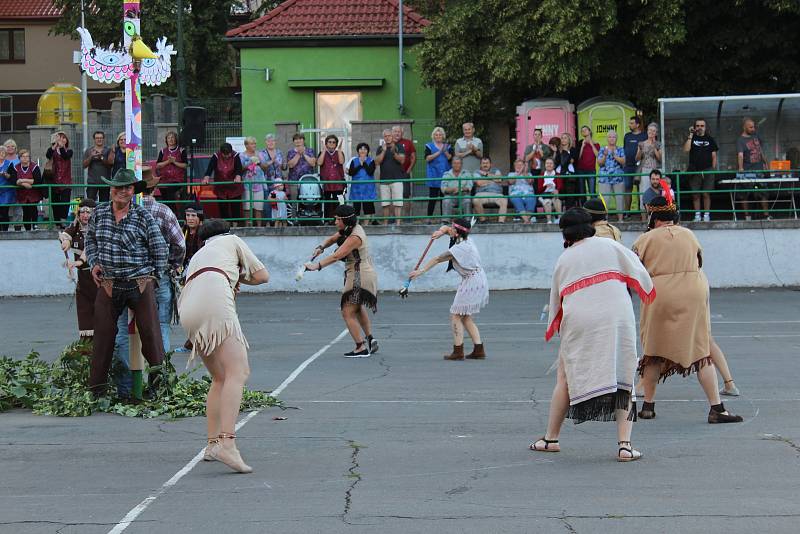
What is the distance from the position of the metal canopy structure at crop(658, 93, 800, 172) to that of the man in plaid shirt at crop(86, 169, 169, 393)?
15.9 meters

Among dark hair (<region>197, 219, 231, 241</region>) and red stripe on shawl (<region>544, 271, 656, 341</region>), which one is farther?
dark hair (<region>197, 219, 231, 241</region>)

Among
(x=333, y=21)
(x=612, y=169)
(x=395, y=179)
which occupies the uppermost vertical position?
(x=333, y=21)

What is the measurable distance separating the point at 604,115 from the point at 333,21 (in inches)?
441

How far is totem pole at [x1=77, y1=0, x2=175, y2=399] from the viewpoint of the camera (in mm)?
11781

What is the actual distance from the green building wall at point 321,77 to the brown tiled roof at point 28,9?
90.8ft

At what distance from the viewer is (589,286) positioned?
889cm

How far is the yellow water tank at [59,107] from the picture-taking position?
4275 cm

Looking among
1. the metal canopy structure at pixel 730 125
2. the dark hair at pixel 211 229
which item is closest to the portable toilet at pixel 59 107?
the metal canopy structure at pixel 730 125

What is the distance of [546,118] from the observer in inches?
1181

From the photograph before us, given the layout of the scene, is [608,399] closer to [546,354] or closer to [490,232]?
[546,354]

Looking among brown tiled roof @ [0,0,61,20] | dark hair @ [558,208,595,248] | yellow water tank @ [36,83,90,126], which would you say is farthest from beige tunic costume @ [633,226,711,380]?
brown tiled roof @ [0,0,61,20]

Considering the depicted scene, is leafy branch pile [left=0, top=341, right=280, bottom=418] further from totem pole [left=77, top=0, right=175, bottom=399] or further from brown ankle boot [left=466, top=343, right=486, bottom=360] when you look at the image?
brown ankle boot [left=466, top=343, right=486, bottom=360]

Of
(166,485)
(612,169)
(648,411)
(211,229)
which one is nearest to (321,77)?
(612,169)

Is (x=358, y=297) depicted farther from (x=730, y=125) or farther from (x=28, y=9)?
(x=28, y=9)
